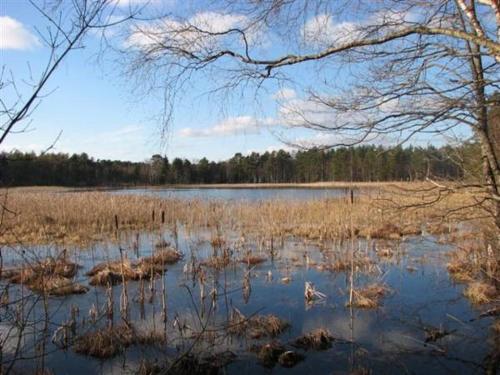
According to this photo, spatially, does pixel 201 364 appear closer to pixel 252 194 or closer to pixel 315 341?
pixel 315 341

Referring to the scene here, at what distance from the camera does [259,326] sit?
6535mm

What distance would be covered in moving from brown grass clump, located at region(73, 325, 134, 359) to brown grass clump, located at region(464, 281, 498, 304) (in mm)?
5712

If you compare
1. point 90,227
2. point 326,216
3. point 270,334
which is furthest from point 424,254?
point 90,227

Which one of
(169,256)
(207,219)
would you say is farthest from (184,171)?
(169,256)

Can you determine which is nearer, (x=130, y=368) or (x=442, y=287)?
(x=130, y=368)

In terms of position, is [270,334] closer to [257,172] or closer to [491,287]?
[491,287]

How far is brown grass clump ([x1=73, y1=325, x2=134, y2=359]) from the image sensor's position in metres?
5.80

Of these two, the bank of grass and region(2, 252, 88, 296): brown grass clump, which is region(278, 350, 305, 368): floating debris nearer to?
region(2, 252, 88, 296): brown grass clump

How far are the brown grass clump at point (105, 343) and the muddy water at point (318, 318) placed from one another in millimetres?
101

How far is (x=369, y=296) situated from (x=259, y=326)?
96.4 inches

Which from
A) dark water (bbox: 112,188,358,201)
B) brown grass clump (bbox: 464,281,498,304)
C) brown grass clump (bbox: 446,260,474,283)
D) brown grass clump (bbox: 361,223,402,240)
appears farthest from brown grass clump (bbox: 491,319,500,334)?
dark water (bbox: 112,188,358,201)

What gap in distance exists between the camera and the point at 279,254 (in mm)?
12375

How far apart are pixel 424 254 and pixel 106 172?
63.0 m

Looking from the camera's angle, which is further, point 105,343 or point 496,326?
point 496,326
